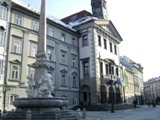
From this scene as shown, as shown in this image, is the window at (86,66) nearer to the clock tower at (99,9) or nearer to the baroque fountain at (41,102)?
the clock tower at (99,9)

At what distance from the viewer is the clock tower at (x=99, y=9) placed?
38375 mm

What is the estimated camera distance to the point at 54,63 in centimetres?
2798

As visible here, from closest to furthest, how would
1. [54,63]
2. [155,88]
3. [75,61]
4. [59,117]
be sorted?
[59,117] → [54,63] → [75,61] → [155,88]

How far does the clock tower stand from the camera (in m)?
38.4

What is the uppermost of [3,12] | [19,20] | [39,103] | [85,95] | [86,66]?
[3,12]

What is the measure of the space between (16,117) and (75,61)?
68.8 feet

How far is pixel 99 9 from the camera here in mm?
38781

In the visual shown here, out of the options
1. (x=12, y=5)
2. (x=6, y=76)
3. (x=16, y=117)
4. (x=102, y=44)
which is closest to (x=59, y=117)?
(x=16, y=117)

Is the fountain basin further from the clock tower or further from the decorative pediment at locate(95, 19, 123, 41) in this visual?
the clock tower

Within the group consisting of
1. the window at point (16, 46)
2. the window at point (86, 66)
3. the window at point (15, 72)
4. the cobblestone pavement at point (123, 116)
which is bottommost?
the cobblestone pavement at point (123, 116)

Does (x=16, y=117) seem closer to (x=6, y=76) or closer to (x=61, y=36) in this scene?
(x=6, y=76)

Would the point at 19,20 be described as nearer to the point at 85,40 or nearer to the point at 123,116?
the point at 85,40

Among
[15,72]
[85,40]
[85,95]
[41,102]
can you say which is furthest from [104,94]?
[41,102]

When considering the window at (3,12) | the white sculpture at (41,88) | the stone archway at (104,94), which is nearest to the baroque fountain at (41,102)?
the white sculpture at (41,88)
